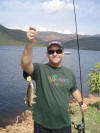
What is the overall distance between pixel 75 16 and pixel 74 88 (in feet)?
6.76

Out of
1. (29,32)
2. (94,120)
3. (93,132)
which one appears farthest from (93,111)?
(29,32)

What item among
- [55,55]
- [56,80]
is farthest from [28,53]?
[56,80]

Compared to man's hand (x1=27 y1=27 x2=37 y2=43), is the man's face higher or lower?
lower

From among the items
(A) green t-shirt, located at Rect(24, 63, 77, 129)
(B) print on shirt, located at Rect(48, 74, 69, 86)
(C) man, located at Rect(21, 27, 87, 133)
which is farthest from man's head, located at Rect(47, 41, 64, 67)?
(B) print on shirt, located at Rect(48, 74, 69, 86)

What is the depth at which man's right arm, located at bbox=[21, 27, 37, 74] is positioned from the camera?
283cm

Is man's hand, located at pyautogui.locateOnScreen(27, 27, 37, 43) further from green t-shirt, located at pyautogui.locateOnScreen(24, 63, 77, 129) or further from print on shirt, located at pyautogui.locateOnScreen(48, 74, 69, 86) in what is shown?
print on shirt, located at pyautogui.locateOnScreen(48, 74, 69, 86)

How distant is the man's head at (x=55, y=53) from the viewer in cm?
366

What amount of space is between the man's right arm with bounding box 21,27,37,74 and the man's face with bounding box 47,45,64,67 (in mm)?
448

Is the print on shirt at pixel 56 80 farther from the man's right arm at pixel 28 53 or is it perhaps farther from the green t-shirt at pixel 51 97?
the man's right arm at pixel 28 53

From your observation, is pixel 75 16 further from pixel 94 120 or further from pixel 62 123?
pixel 94 120

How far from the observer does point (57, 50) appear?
374 centimetres

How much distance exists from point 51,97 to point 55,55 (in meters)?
0.84

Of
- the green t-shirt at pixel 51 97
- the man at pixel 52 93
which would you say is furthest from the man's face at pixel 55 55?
the green t-shirt at pixel 51 97

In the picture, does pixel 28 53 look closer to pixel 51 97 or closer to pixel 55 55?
pixel 55 55
